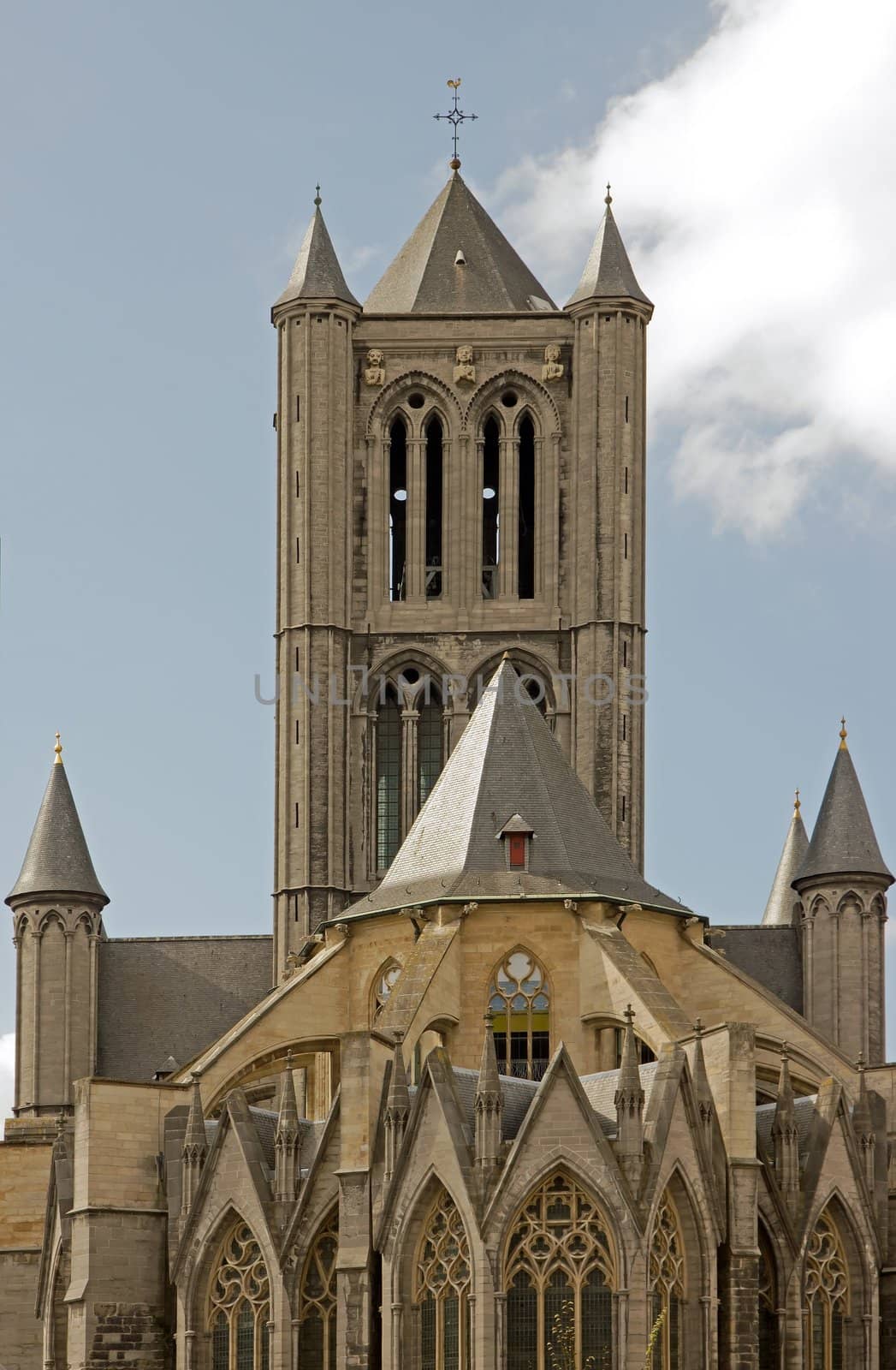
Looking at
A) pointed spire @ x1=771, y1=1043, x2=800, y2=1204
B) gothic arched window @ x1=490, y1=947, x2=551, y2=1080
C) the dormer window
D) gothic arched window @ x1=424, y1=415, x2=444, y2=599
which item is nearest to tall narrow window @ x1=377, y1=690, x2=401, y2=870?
gothic arched window @ x1=424, y1=415, x2=444, y2=599

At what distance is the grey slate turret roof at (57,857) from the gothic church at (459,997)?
0.09 metres

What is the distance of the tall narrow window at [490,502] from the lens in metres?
81.9

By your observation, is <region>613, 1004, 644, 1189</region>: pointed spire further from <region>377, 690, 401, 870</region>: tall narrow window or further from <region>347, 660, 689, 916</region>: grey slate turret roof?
<region>377, 690, 401, 870</region>: tall narrow window

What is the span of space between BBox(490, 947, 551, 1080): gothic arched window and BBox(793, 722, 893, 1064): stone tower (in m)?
16.7

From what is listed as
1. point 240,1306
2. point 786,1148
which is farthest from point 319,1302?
point 786,1148

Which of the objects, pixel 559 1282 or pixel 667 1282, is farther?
pixel 667 1282

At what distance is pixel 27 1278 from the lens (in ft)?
217

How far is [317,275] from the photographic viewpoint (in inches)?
3233

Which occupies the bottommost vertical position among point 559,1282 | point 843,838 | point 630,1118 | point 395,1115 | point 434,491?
point 559,1282

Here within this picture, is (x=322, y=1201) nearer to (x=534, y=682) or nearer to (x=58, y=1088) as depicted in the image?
(x=58, y=1088)

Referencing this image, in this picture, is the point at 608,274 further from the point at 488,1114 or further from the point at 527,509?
the point at 488,1114

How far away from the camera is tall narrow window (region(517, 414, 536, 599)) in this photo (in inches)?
3216

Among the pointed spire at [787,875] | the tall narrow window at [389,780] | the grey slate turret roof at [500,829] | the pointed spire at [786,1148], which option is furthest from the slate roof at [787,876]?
the pointed spire at [786,1148]

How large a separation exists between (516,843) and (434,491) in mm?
22094
